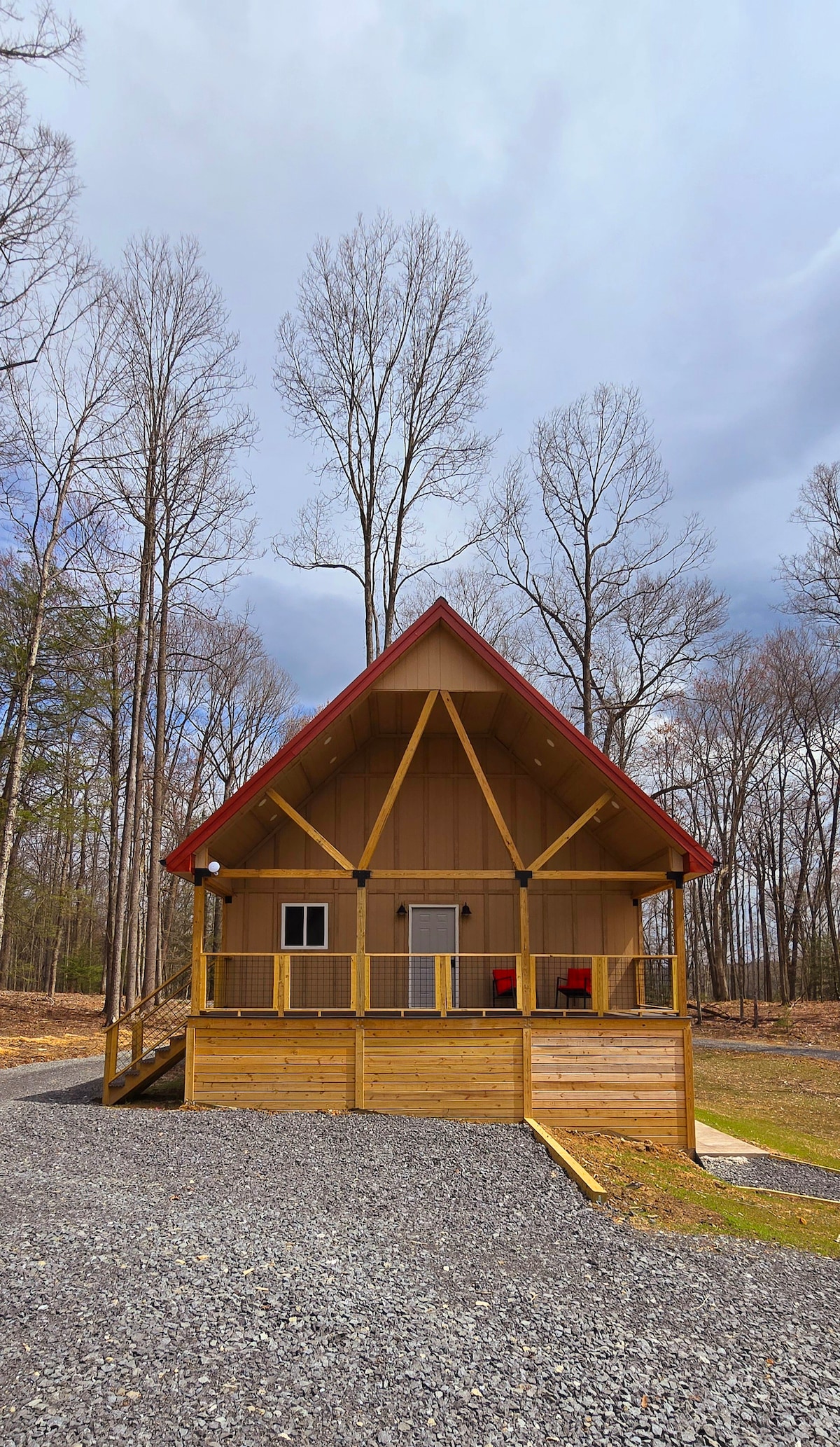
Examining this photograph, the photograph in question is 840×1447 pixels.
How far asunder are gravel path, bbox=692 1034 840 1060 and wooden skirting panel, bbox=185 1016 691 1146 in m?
10.7

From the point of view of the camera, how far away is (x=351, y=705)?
1066 cm

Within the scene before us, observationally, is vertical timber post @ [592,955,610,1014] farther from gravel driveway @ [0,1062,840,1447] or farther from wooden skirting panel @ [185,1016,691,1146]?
gravel driveway @ [0,1062,840,1447]

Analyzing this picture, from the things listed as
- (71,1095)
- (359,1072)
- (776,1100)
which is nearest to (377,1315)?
(359,1072)

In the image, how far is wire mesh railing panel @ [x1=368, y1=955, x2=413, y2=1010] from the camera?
43.0 feet

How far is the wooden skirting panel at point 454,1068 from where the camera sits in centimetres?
1034

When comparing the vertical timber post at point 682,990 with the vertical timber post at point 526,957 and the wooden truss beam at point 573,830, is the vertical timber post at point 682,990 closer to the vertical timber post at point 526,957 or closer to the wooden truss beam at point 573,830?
the wooden truss beam at point 573,830

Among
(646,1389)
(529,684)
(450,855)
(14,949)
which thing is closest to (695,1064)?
(450,855)

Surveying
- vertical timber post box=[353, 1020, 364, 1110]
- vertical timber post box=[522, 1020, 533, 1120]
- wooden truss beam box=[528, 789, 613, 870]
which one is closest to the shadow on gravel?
vertical timber post box=[353, 1020, 364, 1110]

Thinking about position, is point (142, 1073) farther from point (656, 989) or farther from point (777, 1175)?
point (656, 989)

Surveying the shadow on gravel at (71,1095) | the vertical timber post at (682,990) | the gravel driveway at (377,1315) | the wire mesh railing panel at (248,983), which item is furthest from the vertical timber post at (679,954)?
the shadow on gravel at (71,1095)

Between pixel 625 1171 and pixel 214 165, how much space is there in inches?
589

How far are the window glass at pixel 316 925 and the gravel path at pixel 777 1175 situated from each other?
591 centimetres

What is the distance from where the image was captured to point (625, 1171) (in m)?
8.73

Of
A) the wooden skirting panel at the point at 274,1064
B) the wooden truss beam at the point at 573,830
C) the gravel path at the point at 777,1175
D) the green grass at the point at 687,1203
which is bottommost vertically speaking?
the gravel path at the point at 777,1175
